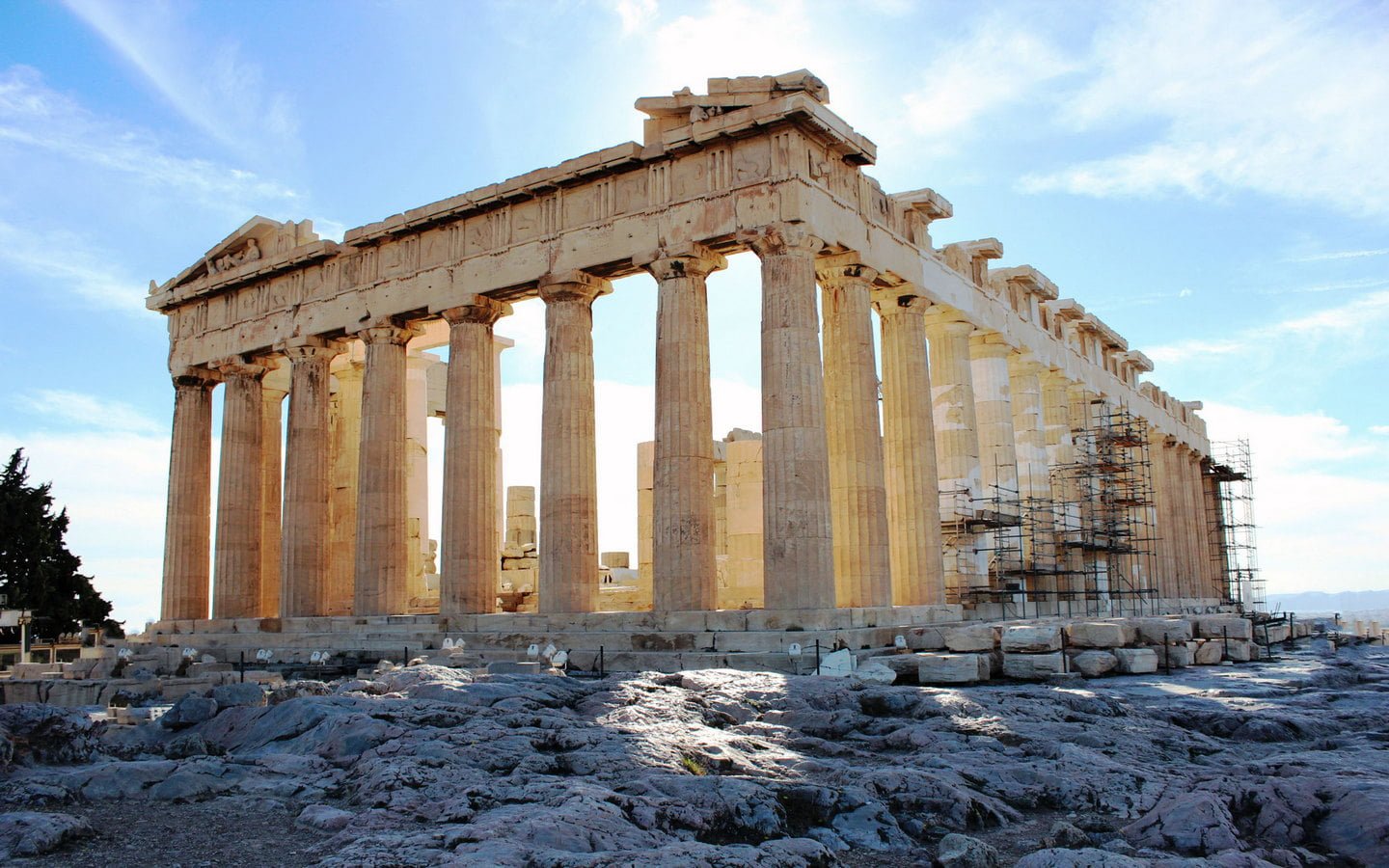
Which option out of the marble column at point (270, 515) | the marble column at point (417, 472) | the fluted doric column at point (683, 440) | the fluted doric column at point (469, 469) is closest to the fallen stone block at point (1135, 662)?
the fluted doric column at point (683, 440)

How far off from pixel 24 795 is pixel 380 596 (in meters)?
19.2

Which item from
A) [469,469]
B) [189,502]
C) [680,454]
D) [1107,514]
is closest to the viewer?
[680,454]

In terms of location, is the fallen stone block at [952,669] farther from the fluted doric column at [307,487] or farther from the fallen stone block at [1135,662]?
the fluted doric column at [307,487]

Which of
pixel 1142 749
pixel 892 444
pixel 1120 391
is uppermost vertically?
pixel 1120 391

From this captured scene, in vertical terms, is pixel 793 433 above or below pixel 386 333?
below

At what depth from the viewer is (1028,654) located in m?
18.6

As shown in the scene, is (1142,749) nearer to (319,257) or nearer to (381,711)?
(381,711)

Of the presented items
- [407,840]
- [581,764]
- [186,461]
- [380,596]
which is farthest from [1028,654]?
[186,461]

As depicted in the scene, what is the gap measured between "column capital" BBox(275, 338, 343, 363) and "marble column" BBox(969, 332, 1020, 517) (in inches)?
674

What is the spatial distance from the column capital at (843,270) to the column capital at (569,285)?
507 centimetres

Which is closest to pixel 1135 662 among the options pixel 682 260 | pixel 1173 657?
pixel 1173 657

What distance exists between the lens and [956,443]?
28.5 m

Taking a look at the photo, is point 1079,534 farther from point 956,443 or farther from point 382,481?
point 382,481

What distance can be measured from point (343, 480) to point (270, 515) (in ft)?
7.68
